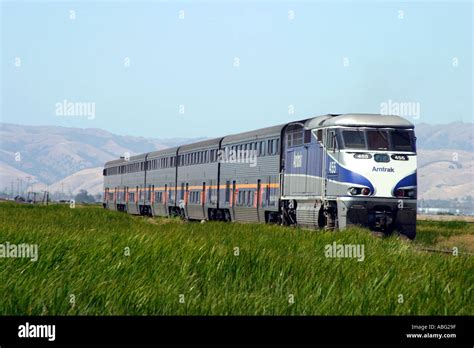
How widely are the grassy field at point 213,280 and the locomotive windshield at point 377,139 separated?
32.6ft

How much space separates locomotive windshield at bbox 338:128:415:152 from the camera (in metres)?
31.7

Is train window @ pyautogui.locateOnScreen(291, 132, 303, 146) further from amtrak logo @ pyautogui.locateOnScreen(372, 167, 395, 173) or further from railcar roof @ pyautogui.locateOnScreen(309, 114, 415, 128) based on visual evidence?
amtrak logo @ pyautogui.locateOnScreen(372, 167, 395, 173)

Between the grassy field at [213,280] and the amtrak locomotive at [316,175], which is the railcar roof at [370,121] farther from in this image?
the grassy field at [213,280]

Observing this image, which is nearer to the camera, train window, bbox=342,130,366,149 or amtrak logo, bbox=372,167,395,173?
amtrak logo, bbox=372,167,395,173

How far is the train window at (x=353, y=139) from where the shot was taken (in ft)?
104

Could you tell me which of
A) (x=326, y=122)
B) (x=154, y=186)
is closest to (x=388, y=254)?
(x=326, y=122)

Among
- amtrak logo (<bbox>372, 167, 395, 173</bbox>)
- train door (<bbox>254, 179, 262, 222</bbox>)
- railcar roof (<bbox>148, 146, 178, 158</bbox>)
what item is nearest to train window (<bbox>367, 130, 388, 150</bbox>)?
amtrak logo (<bbox>372, 167, 395, 173</bbox>)

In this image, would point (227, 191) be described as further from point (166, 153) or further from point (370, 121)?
point (166, 153)

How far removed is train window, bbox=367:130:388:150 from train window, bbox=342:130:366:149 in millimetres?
217

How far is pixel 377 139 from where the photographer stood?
31.8m

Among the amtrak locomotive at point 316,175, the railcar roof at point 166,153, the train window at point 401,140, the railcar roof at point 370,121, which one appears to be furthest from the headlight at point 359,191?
the railcar roof at point 166,153

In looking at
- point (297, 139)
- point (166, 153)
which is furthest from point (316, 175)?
point (166, 153)

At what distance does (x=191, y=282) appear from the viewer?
15281mm

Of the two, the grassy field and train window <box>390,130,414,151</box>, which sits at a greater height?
train window <box>390,130,414,151</box>
